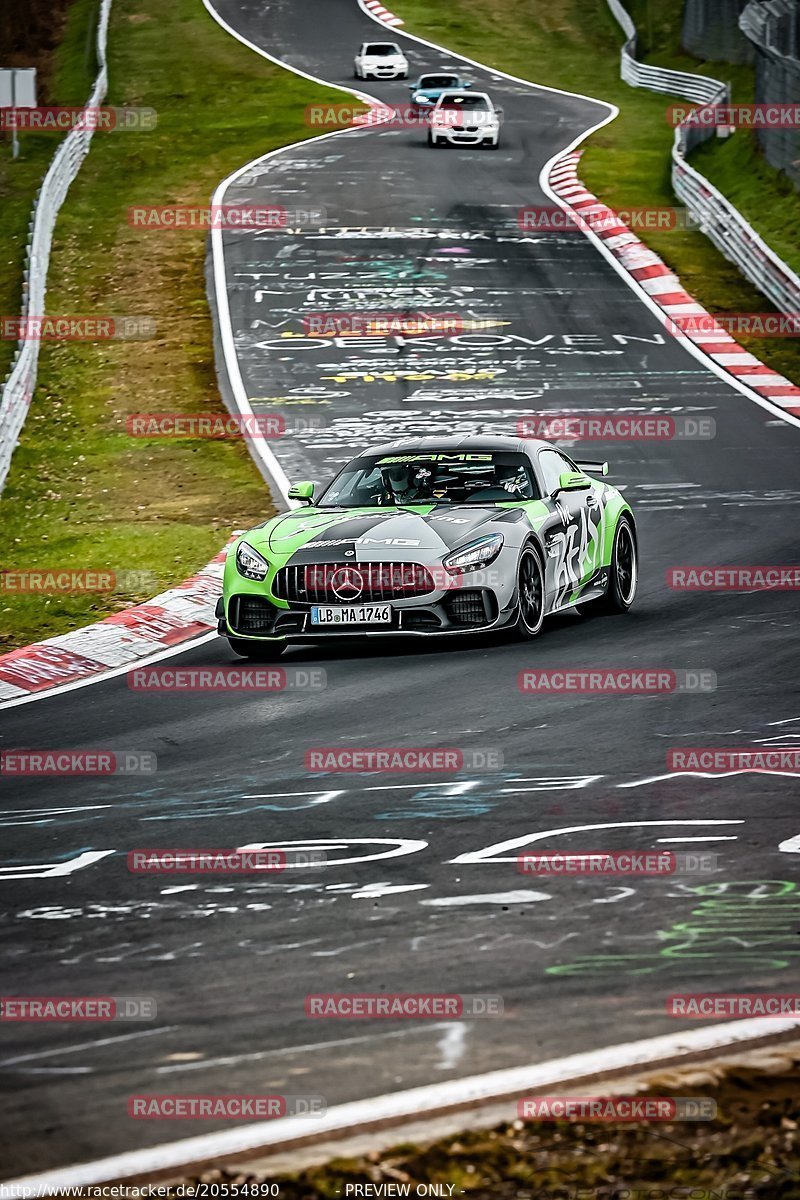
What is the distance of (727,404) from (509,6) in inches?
1896

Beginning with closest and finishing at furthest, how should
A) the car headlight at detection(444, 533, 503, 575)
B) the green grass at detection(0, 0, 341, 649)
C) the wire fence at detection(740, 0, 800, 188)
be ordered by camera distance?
the car headlight at detection(444, 533, 503, 575) < the green grass at detection(0, 0, 341, 649) < the wire fence at detection(740, 0, 800, 188)

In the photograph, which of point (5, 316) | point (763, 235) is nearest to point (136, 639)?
point (5, 316)

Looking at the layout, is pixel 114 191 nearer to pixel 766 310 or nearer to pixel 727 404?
pixel 766 310

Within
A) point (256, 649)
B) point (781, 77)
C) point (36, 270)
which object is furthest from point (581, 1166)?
point (781, 77)

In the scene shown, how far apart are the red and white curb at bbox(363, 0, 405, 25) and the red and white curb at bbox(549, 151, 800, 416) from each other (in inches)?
1053

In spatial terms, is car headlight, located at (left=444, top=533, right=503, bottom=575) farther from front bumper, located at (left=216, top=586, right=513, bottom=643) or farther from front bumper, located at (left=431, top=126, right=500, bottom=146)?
front bumper, located at (left=431, top=126, right=500, bottom=146)

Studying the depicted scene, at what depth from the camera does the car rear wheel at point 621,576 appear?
13.7 m

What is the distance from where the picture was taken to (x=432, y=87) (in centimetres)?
4897

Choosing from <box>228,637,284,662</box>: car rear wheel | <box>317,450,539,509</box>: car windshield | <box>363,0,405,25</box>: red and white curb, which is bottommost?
<box>228,637,284,662</box>: car rear wheel

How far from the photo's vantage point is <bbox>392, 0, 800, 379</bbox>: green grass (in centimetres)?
3102

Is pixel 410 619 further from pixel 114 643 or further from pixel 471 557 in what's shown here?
pixel 114 643

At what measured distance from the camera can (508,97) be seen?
52.2 metres

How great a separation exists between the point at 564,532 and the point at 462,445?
102 cm

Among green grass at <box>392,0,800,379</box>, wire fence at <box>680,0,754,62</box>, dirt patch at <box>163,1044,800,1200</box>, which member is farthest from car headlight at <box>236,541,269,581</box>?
wire fence at <box>680,0,754,62</box>
